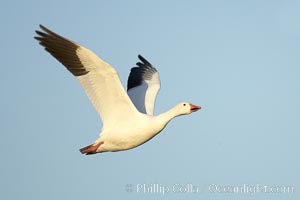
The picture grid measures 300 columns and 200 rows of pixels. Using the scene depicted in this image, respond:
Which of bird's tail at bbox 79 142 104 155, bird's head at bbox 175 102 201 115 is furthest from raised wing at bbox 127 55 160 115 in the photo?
bird's tail at bbox 79 142 104 155

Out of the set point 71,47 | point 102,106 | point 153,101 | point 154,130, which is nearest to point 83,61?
point 71,47

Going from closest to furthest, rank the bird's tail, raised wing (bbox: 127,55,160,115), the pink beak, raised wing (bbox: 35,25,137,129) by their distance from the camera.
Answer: raised wing (bbox: 35,25,137,129) < the bird's tail < the pink beak < raised wing (bbox: 127,55,160,115)

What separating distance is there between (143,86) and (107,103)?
3580mm

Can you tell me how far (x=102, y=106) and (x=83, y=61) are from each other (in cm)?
130

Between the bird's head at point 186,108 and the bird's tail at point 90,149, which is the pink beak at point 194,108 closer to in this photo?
the bird's head at point 186,108

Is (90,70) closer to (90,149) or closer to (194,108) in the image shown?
(90,149)

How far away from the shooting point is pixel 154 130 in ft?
47.4

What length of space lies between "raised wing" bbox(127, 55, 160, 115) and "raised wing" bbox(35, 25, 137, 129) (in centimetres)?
237

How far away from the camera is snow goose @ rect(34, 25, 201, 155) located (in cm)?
1389

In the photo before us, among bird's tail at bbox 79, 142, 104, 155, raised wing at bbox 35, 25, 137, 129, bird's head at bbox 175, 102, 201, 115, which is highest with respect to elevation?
raised wing at bbox 35, 25, 137, 129

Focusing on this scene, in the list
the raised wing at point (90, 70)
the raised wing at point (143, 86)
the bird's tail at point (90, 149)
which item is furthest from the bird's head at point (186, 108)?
the bird's tail at point (90, 149)

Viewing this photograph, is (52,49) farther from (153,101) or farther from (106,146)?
(153,101)

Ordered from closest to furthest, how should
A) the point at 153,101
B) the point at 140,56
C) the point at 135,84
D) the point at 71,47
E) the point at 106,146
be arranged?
1. the point at 71,47
2. the point at 106,146
3. the point at 153,101
4. the point at 135,84
5. the point at 140,56

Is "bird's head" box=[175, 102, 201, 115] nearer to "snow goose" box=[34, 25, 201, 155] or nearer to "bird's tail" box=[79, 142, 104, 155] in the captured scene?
"snow goose" box=[34, 25, 201, 155]
